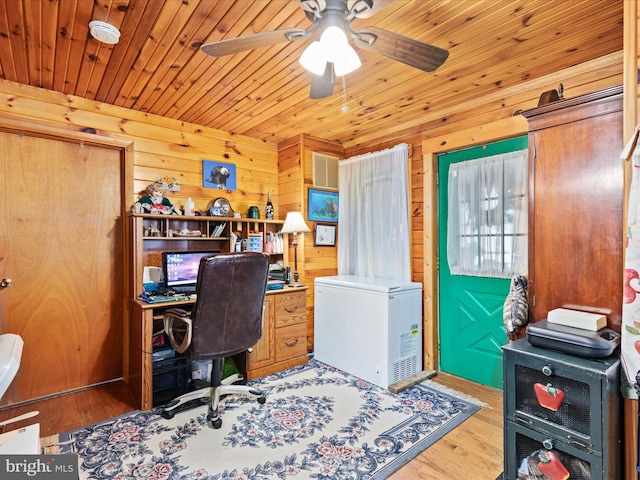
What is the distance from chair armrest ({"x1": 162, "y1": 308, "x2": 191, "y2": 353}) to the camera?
2.22m

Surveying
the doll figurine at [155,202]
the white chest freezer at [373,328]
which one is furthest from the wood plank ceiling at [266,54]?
the white chest freezer at [373,328]

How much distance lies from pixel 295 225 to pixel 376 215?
33.3 inches

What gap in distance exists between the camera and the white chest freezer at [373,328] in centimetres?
279

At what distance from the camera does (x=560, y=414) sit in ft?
4.39

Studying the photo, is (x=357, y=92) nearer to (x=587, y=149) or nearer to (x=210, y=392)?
(x=587, y=149)

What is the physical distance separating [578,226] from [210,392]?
2.43 metres

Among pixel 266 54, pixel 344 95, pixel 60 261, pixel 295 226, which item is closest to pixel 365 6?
pixel 266 54

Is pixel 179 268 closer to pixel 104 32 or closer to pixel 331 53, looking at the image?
pixel 104 32

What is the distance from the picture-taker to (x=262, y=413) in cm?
237

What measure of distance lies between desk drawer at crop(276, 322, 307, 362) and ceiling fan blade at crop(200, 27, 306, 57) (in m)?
2.34

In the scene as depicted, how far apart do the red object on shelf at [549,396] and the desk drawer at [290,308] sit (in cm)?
215

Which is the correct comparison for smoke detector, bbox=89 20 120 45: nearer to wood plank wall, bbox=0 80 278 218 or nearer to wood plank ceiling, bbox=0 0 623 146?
wood plank ceiling, bbox=0 0 623 146

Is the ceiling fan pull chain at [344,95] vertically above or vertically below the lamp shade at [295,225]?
above

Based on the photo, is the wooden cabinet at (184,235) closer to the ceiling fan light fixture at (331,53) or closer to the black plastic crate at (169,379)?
the black plastic crate at (169,379)
